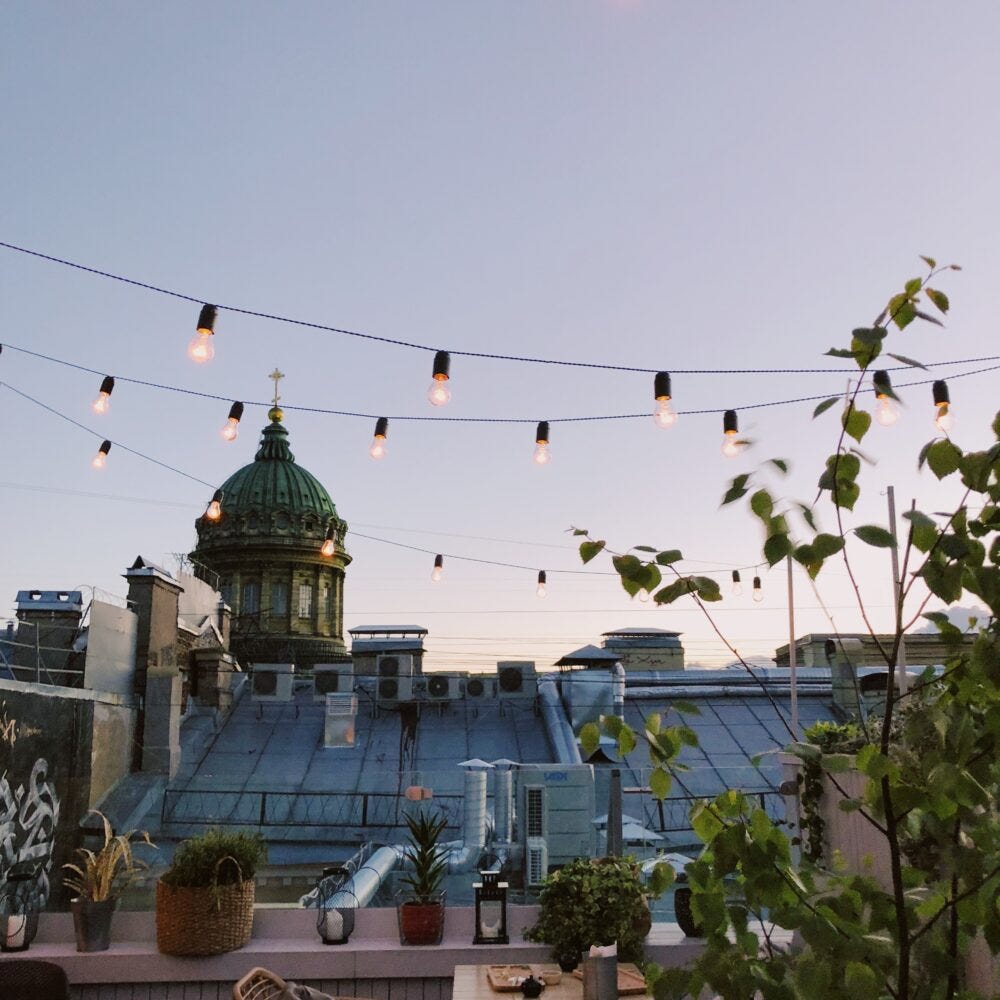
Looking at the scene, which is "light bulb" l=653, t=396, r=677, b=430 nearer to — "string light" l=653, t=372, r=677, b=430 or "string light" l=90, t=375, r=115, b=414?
"string light" l=653, t=372, r=677, b=430

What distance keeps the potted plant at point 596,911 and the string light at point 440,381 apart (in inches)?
146

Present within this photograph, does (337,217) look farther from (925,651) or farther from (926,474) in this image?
(925,651)

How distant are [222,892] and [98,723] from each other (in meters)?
15.1

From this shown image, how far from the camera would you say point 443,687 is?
93.7 ft

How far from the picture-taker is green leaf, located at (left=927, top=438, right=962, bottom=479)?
176 centimetres

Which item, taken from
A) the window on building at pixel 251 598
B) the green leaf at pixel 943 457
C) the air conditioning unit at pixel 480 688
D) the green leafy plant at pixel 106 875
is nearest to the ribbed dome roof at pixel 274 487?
the window on building at pixel 251 598

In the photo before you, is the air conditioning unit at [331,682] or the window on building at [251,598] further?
the window on building at [251,598]

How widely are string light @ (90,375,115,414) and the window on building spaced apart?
173 ft

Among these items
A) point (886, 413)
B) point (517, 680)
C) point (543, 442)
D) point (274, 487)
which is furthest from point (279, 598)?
point (886, 413)

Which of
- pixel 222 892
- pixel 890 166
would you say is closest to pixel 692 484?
pixel 890 166

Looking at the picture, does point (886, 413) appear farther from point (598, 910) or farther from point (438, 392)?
point (598, 910)

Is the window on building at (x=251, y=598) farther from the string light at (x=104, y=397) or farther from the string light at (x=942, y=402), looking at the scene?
the string light at (x=942, y=402)

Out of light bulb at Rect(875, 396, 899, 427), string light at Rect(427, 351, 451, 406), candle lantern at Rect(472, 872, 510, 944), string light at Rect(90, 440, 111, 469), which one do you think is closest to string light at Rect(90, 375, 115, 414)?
string light at Rect(90, 440, 111, 469)

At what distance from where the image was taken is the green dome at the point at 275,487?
64.6 metres
